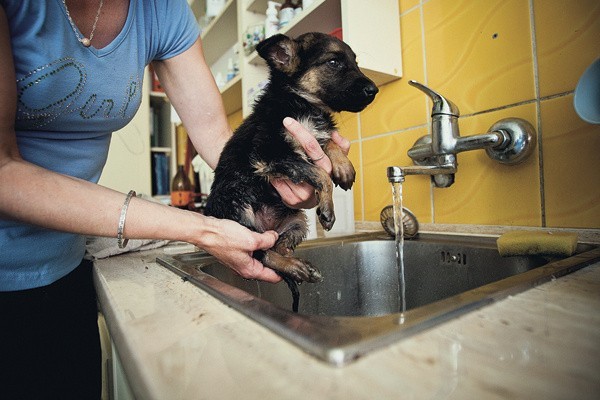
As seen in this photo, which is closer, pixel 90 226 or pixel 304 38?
pixel 90 226

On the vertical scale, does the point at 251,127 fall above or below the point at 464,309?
above

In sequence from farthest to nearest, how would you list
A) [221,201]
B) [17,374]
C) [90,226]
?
[221,201] < [17,374] < [90,226]

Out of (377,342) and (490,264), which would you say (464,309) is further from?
(490,264)

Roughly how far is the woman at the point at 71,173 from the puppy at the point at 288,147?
0.05m

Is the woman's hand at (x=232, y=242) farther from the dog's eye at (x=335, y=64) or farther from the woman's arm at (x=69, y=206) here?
the dog's eye at (x=335, y=64)

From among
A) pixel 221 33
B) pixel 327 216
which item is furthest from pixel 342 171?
pixel 221 33

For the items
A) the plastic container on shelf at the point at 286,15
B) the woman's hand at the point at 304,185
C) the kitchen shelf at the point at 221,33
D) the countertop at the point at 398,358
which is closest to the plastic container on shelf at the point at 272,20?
the plastic container on shelf at the point at 286,15

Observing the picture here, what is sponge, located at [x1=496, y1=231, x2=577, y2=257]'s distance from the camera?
2.27 ft

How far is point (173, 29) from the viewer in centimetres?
89

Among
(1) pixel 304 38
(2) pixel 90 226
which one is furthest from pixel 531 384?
(1) pixel 304 38

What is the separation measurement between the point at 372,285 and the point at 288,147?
20.4 inches

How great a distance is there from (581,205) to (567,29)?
17.3 inches

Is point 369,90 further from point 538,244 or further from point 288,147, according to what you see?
point 538,244

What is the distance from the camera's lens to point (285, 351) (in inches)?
13.2
